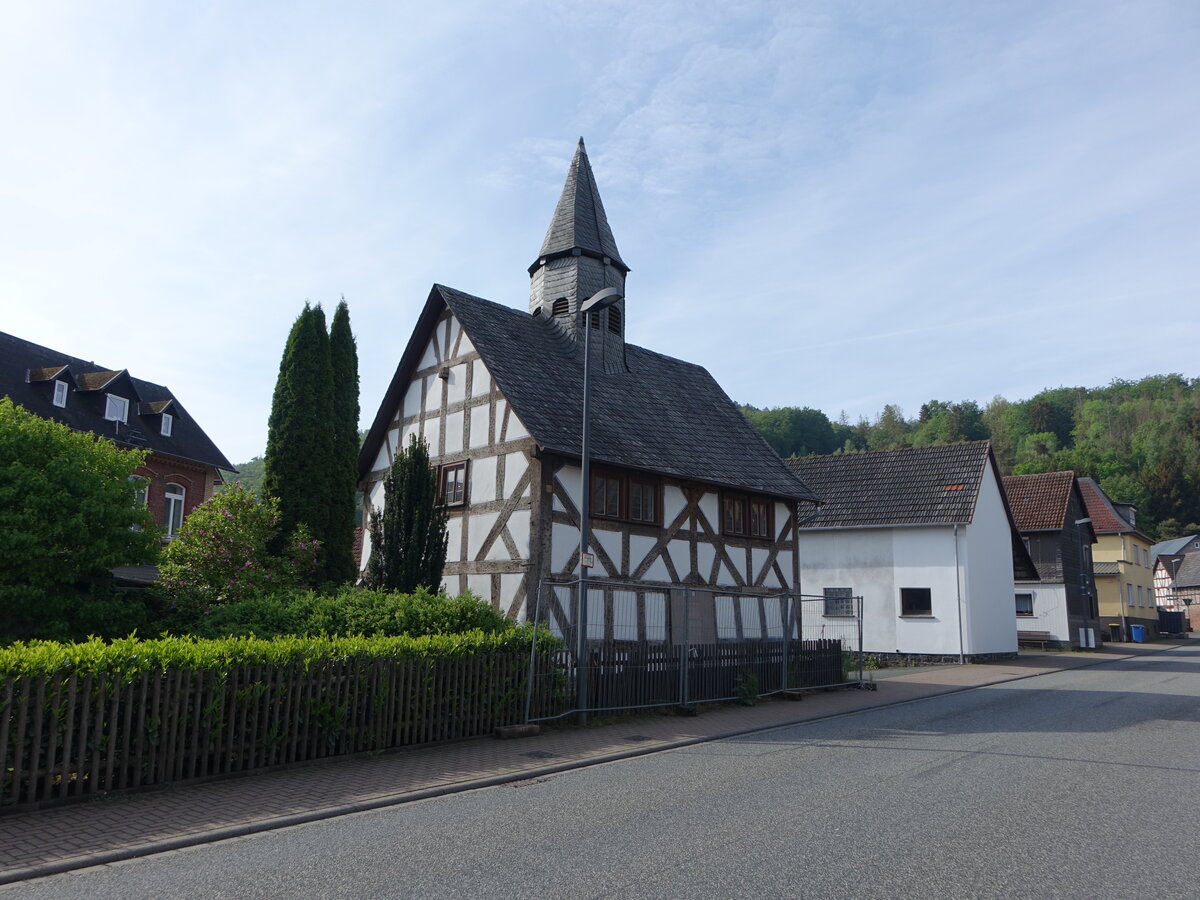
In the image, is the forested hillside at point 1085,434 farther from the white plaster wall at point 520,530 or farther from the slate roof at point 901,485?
the white plaster wall at point 520,530

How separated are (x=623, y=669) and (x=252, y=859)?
896cm

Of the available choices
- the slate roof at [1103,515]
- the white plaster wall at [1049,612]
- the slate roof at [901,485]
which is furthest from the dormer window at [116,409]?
the slate roof at [1103,515]

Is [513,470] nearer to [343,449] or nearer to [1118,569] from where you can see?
[343,449]

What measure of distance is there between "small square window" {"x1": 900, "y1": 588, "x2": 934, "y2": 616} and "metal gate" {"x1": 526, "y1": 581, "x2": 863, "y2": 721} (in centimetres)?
869

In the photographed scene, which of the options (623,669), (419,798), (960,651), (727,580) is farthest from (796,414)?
(419,798)

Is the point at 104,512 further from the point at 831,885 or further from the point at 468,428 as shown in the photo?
the point at 831,885

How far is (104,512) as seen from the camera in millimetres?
15508

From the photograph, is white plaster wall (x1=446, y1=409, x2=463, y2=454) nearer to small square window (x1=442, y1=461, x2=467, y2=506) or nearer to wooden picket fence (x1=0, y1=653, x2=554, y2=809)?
small square window (x1=442, y1=461, x2=467, y2=506)

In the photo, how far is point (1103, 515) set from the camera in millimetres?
55344

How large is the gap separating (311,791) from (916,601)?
24971 millimetres

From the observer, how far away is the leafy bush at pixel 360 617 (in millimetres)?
13953

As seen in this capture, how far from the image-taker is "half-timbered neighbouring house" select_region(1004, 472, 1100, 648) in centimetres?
3794

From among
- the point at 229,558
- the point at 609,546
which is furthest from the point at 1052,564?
the point at 229,558

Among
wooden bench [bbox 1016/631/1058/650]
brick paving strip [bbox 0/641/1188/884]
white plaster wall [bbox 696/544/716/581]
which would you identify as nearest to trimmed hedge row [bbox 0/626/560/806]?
brick paving strip [bbox 0/641/1188/884]
